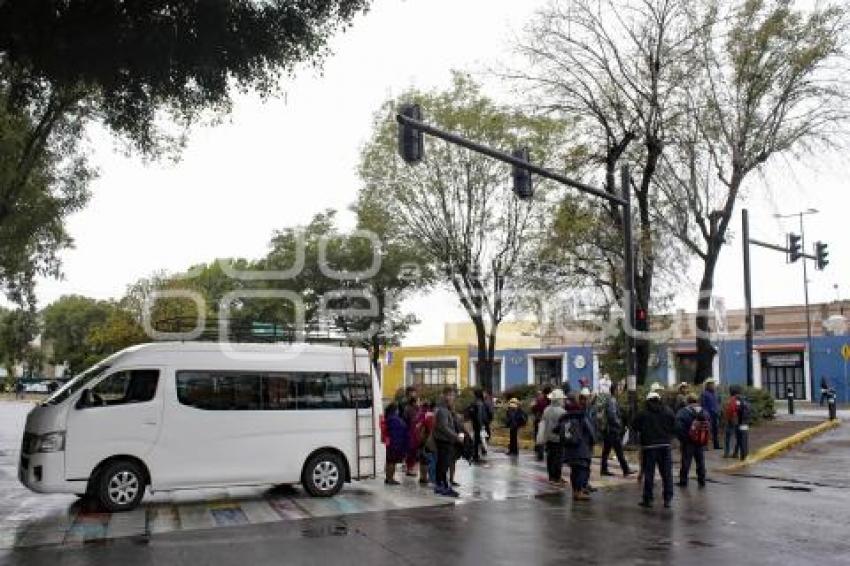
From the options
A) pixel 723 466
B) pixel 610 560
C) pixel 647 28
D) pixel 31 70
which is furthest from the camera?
pixel 647 28

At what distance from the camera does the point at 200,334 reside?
14375 mm

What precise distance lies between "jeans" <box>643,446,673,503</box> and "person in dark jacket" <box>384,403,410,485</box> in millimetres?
4543

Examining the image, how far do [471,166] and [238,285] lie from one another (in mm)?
34717

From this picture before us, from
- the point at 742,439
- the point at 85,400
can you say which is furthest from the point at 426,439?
the point at 742,439

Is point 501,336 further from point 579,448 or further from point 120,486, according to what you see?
point 120,486

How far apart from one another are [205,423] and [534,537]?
5.28 meters

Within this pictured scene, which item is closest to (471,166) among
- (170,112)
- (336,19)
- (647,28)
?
(647,28)

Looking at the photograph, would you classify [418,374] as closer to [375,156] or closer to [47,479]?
[375,156]

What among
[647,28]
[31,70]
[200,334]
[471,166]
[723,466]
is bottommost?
[723,466]

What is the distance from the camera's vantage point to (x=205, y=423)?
41.2 ft

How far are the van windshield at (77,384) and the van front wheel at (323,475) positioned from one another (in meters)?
3.48

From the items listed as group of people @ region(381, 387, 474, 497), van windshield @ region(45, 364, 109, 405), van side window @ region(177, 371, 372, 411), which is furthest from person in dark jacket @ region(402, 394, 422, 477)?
van windshield @ region(45, 364, 109, 405)

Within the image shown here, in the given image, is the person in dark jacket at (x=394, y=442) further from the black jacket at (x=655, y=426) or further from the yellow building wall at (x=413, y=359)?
the yellow building wall at (x=413, y=359)

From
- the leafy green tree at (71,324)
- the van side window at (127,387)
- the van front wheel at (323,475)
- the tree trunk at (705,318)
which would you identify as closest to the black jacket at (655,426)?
the van front wheel at (323,475)
